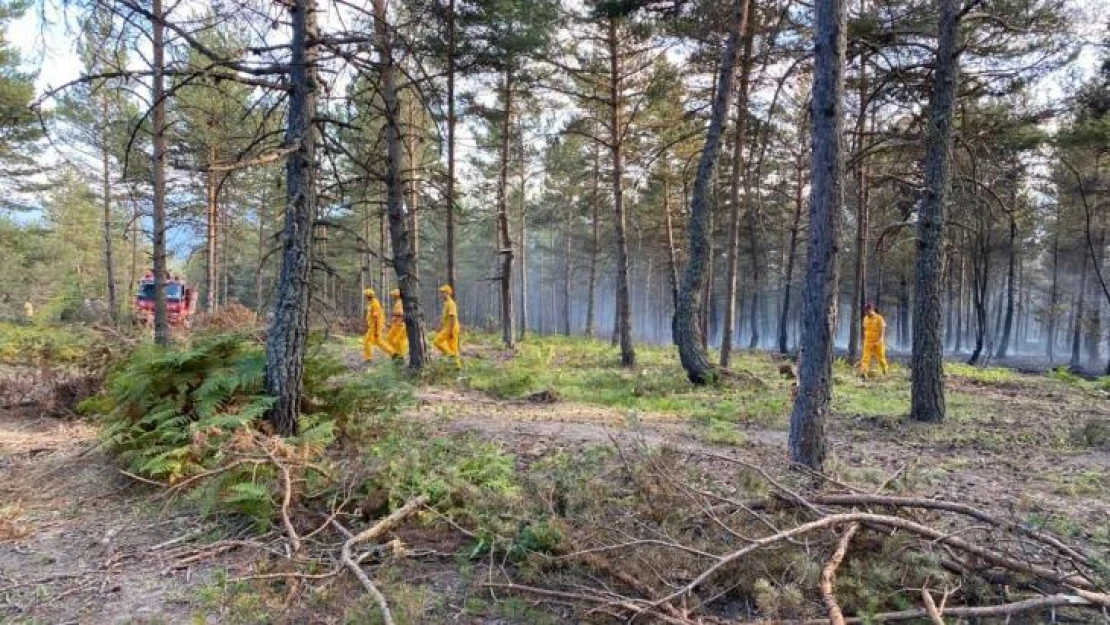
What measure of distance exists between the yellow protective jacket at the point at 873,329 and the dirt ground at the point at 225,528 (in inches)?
211

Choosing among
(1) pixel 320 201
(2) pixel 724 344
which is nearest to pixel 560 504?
(1) pixel 320 201

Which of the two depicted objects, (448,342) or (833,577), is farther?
(448,342)

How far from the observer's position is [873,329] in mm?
15320

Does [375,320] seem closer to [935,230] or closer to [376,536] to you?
[376,536]

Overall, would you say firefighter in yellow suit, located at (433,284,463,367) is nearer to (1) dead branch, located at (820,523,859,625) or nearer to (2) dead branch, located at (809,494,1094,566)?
(2) dead branch, located at (809,494,1094,566)

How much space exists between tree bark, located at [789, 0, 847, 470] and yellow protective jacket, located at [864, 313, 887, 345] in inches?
461

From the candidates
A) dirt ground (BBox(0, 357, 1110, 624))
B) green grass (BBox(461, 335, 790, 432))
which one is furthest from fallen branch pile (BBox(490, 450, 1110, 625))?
green grass (BBox(461, 335, 790, 432))

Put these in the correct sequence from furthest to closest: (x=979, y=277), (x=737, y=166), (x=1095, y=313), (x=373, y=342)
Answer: (x=1095, y=313) < (x=373, y=342) < (x=737, y=166) < (x=979, y=277)

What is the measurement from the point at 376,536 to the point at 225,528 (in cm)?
120

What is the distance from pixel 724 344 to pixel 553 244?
42.0 metres

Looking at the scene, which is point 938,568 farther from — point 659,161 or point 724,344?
point 659,161

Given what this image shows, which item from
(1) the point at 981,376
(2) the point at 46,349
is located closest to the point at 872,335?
(1) the point at 981,376

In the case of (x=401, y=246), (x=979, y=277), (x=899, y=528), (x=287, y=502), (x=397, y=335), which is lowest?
(x=287, y=502)

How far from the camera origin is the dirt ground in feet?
11.2
